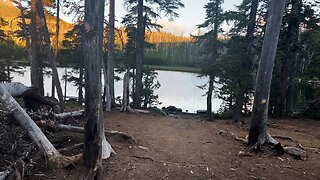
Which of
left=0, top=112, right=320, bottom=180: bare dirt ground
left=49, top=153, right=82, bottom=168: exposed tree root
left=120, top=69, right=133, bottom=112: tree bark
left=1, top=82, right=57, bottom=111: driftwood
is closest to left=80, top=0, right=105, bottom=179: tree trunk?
left=0, top=112, right=320, bottom=180: bare dirt ground

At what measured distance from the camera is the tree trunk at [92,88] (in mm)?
3953

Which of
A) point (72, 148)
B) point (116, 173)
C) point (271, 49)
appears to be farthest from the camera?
point (271, 49)

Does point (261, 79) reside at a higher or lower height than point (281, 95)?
higher

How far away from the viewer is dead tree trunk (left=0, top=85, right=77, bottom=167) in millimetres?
5047

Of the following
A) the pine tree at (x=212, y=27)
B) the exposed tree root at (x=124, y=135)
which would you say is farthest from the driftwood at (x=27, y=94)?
the pine tree at (x=212, y=27)

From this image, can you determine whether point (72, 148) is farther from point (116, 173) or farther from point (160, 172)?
point (160, 172)

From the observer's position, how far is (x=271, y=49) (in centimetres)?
673

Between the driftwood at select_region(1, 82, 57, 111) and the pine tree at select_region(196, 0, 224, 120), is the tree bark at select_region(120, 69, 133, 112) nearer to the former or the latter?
the driftwood at select_region(1, 82, 57, 111)

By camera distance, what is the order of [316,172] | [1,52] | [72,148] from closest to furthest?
1. [316,172]
2. [72,148]
3. [1,52]

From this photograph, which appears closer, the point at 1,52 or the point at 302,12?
the point at 302,12

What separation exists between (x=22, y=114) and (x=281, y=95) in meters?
13.1

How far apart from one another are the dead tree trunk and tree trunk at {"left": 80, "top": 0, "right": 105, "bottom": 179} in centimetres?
99

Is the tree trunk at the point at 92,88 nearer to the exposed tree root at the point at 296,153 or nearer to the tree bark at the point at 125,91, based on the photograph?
the exposed tree root at the point at 296,153

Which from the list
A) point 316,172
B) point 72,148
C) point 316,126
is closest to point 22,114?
point 72,148
